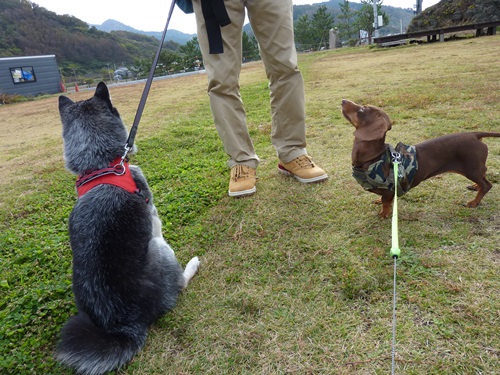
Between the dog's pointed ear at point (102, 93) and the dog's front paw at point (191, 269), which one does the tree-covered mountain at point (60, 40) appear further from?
the dog's front paw at point (191, 269)

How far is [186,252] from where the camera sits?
7.75 ft

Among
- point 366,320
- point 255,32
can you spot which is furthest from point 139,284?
point 255,32

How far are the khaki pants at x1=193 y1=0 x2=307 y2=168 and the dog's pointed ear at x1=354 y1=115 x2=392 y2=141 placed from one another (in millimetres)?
923

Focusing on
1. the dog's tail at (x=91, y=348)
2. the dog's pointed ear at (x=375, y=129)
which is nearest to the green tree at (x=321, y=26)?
the dog's pointed ear at (x=375, y=129)

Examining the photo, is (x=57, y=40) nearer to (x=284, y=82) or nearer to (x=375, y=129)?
(x=284, y=82)

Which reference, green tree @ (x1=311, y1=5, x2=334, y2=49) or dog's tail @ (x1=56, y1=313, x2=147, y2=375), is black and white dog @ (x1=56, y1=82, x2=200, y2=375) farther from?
green tree @ (x1=311, y1=5, x2=334, y2=49)

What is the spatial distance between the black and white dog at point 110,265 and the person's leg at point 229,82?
1.13 metres

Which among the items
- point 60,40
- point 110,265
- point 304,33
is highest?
point 60,40

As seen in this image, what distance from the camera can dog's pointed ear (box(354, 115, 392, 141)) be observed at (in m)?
2.11

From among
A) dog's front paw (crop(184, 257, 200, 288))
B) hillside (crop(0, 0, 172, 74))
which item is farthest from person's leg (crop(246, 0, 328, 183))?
hillside (crop(0, 0, 172, 74))

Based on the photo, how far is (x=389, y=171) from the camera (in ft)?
7.03

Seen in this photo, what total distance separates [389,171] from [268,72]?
4.82 ft

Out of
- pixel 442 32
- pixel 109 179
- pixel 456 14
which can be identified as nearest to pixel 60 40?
pixel 456 14

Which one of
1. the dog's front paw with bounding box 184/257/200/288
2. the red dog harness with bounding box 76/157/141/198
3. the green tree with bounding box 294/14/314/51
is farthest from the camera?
the green tree with bounding box 294/14/314/51
